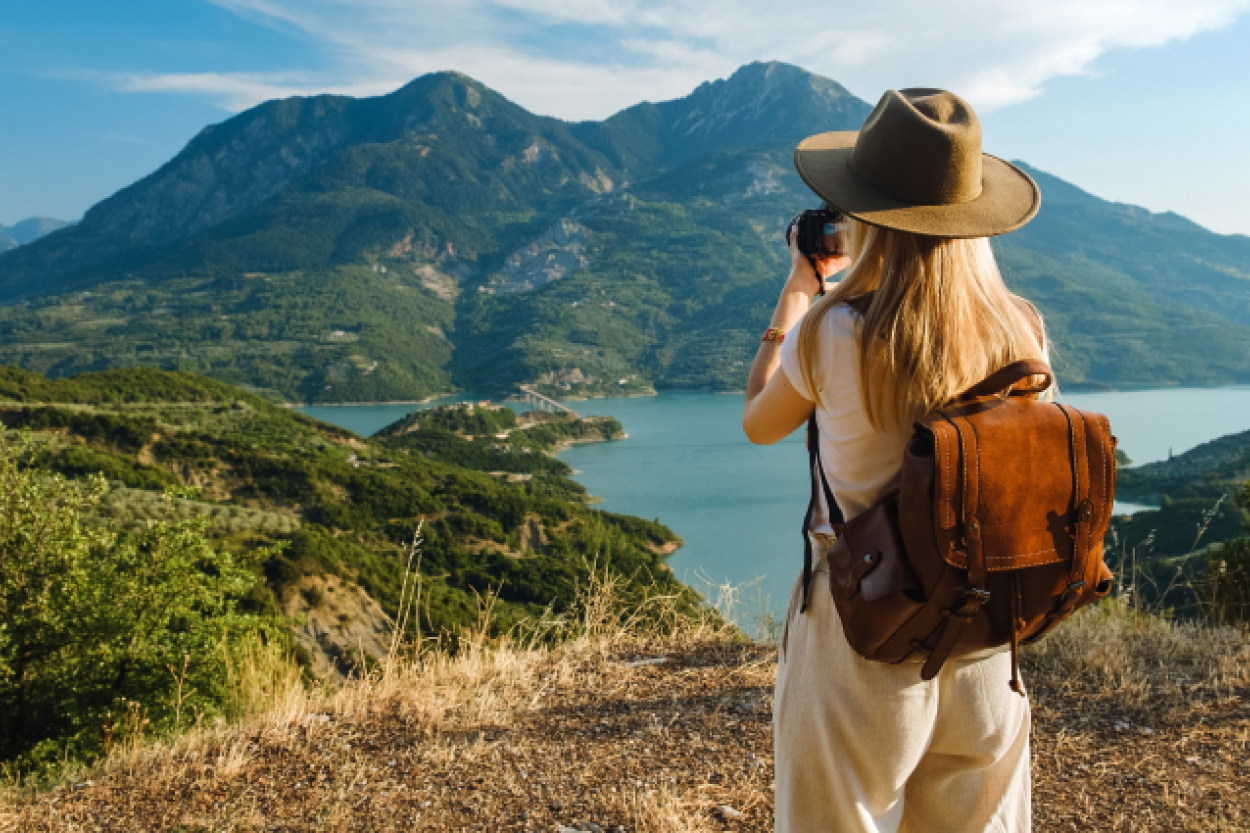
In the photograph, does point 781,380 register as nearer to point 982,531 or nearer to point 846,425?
point 846,425

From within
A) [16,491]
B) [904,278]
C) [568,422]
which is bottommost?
[568,422]

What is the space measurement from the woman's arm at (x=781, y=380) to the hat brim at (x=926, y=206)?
5.5 inches

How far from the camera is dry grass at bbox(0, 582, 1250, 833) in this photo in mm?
1793

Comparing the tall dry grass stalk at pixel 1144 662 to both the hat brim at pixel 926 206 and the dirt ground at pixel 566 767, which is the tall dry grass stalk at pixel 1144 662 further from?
the hat brim at pixel 926 206

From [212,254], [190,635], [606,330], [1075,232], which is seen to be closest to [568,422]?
[606,330]

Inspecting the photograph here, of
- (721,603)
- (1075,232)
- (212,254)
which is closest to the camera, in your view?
(721,603)

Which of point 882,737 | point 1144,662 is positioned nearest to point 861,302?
point 882,737

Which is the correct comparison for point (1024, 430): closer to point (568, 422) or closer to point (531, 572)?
point (531, 572)

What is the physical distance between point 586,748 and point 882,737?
128 centimetres

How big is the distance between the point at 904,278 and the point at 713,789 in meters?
1.38

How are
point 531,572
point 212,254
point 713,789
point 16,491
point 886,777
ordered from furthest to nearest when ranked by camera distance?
1. point 212,254
2. point 531,572
3. point 16,491
4. point 713,789
5. point 886,777

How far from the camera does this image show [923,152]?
0.99 m

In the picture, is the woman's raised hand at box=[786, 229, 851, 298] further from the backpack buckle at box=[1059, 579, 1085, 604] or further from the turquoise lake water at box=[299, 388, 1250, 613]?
the turquoise lake water at box=[299, 388, 1250, 613]

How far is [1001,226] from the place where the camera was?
0.97 meters
